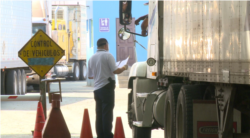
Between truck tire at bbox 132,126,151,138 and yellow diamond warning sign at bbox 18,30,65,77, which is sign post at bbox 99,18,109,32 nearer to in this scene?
yellow diamond warning sign at bbox 18,30,65,77

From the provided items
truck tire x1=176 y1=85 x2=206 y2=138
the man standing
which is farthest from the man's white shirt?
truck tire x1=176 y1=85 x2=206 y2=138

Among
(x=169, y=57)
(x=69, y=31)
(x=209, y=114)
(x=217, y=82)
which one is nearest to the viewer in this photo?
(x=217, y=82)

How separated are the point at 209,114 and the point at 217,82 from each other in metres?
0.68

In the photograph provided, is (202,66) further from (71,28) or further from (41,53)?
(71,28)

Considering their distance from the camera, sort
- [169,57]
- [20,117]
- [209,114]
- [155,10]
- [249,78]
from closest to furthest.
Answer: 1. [249,78]
2. [209,114]
3. [169,57]
4. [155,10]
5. [20,117]

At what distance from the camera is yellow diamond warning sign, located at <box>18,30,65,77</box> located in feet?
35.6

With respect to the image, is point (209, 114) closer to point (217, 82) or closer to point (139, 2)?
point (217, 82)

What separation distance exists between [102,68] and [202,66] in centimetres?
372

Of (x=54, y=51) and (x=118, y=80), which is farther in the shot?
(x=118, y=80)

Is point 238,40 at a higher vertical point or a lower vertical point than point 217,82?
higher

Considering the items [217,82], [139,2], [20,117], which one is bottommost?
[20,117]

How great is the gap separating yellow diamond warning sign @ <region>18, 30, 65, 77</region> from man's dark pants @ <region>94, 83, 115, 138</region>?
195cm

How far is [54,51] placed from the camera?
35.8 ft

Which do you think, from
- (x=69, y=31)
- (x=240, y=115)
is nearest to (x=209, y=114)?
(x=240, y=115)
